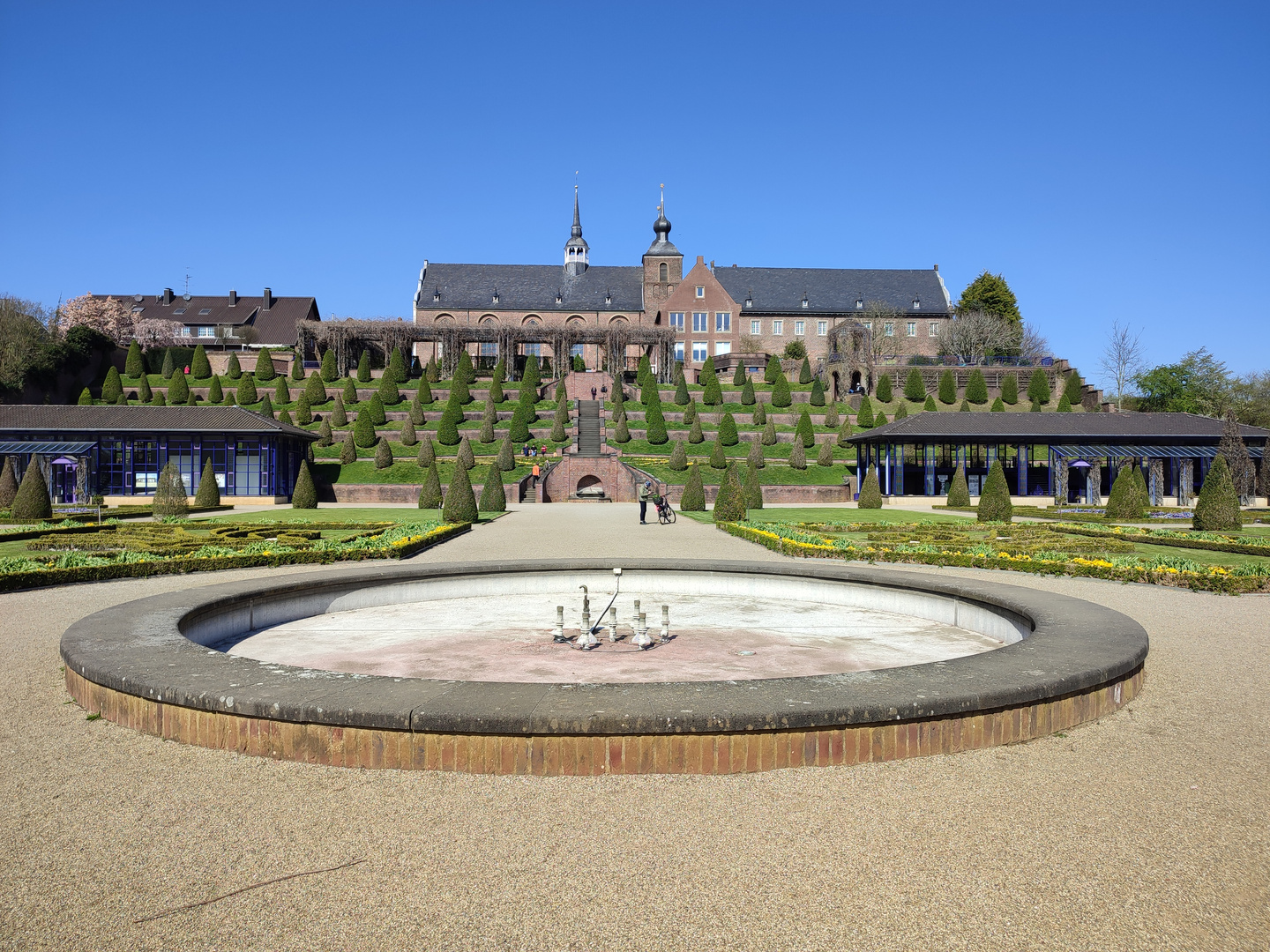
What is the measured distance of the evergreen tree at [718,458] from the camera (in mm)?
45625

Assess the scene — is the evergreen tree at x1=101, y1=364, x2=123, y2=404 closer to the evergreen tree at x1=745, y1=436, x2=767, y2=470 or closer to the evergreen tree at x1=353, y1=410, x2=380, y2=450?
the evergreen tree at x1=353, y1=410, x2=380, y2=450

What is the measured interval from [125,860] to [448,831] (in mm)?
1446

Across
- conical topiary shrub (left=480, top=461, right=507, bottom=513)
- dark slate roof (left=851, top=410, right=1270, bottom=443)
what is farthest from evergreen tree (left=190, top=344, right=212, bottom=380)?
dark slate roof (left=851, top=410, right=1270, bottom=443)

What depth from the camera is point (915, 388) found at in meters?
62.3

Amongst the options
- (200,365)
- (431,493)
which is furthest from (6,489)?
(200,365)

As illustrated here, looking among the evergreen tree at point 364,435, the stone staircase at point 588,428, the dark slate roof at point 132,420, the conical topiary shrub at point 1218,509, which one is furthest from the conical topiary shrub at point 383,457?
the conical topiary shrub at point 1218,509

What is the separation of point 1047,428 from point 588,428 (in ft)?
85.3

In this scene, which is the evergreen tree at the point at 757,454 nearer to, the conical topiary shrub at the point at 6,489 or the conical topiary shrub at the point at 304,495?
the conical topiary shrub at the point at 304,495

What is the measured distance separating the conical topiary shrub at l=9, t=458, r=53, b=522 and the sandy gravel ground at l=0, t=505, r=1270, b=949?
79.5 ft

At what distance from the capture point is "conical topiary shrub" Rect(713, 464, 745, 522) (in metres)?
24.6

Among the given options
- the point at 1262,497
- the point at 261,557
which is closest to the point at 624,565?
the point at 261,557

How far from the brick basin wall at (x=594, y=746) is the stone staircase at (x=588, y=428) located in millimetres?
39444

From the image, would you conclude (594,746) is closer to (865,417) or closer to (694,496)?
(694,496)

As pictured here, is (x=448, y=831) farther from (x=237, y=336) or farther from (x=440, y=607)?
(x=237, y=336)
